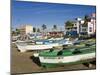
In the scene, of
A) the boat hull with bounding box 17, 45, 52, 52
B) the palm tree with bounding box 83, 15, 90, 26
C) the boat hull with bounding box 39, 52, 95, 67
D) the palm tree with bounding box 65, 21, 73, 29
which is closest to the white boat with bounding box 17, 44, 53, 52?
the boat hull with bounding box 17, 45, 52, 52

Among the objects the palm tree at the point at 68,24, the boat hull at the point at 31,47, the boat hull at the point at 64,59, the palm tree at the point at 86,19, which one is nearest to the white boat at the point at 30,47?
the boat hull at the point at 31,47

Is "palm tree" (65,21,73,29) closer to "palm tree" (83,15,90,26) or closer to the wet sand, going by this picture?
"palm tree" (83,15,90,26)

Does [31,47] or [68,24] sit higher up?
[68,24]

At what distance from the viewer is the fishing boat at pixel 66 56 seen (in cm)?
240

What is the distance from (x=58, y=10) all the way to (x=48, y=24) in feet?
0.66

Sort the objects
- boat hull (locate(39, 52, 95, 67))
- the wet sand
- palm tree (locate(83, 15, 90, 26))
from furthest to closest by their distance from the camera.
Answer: palm tree (locate(83, 15, 90, 26))
boat hull (locate(39, 52, 95, 67))
the wet sand

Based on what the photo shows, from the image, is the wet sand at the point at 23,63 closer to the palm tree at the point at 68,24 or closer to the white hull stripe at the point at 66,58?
the white hull stripe at the point at 66,58

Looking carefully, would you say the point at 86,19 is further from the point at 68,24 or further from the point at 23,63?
the point at 23,63

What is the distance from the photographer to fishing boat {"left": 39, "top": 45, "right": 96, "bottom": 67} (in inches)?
94.4

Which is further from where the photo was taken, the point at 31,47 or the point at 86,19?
the point at 86,19

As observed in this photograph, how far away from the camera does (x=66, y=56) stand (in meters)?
2.47

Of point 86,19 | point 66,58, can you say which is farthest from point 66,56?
point 86,19

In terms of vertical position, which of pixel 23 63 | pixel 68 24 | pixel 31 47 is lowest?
pixel 23 63

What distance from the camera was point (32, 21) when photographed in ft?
7.69
